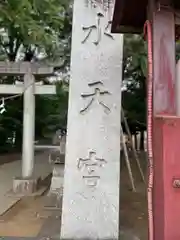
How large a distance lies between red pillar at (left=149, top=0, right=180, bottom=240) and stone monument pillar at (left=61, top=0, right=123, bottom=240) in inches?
97.9

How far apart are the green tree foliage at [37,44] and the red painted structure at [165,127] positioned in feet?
16.7

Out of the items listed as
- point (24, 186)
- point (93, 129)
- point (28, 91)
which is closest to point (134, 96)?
point (28, 91)

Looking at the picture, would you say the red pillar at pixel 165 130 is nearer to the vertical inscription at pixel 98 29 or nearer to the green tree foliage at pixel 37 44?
the vertical inscription at pixel 98 29

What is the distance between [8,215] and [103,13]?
3954 mm

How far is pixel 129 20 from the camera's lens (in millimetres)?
3990

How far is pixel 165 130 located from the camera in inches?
106

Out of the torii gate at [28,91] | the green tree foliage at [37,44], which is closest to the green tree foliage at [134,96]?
the green tree foliage at [37,44]

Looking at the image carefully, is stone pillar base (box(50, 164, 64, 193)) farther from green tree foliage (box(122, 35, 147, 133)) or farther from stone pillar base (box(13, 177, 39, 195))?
green tree foliage (box(122, 35, 147, 133))

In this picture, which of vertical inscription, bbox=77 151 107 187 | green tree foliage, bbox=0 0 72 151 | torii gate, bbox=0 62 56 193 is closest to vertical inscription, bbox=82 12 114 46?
vertical inscription, bbox=77 151 107 187

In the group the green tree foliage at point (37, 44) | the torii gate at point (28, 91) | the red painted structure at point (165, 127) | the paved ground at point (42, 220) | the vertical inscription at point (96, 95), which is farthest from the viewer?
the torii gate at point (28, 91)

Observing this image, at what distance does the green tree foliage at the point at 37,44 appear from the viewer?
8367 mm

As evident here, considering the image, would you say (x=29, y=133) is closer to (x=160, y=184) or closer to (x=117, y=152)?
(x=117, y=152)

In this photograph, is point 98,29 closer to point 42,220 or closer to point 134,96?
point 42,220

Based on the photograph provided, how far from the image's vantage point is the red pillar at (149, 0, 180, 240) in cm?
267
